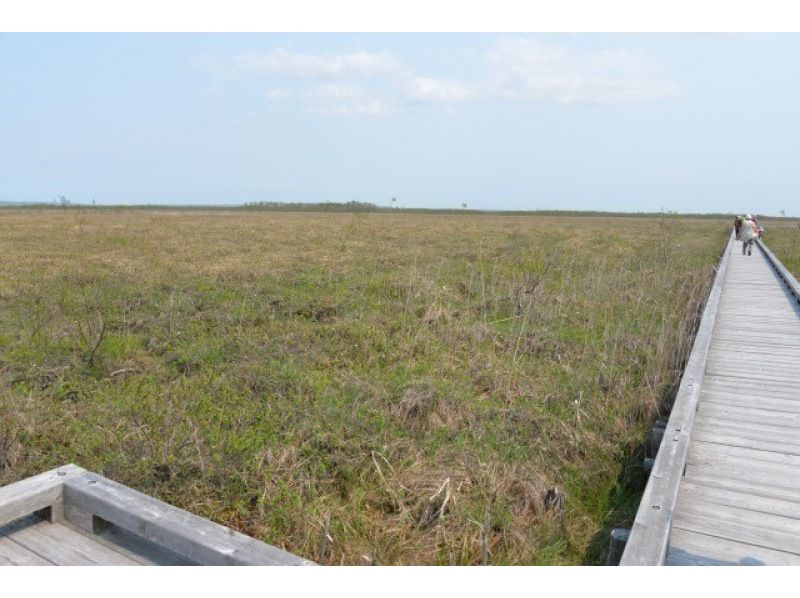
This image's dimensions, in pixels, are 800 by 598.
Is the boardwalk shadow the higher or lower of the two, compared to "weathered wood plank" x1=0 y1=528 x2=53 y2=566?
lower

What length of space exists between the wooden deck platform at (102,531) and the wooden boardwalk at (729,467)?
1.71m

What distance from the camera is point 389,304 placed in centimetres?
1019

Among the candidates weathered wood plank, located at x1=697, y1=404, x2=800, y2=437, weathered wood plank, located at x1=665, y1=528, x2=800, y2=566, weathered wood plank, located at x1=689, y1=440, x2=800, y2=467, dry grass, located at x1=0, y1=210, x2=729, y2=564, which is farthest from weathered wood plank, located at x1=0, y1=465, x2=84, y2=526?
weathered wood plank, located at x1=697, y1=404, x2=800, y2=437

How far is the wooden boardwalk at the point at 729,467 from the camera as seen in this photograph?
3.29 meters

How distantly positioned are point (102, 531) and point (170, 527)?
0.52m

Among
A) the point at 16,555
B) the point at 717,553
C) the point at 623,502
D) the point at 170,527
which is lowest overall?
the point at 623,502

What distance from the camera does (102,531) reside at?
9.51ft

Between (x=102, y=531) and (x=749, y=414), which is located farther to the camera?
(x=749, y=414)

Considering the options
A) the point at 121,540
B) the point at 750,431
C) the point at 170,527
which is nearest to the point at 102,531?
the point at 121,540

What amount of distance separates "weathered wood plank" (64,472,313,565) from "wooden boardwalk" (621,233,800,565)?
1592 millimetres

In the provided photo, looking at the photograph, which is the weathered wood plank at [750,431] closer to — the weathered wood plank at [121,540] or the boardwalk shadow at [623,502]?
the boardwalk shadow at [623,502]

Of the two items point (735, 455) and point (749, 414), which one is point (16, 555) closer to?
point (735, 455)

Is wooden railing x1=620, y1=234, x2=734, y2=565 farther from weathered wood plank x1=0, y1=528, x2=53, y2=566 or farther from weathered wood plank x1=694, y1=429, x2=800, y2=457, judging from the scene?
weathered wood plank x1=0, y1=528, x2=53, y2=566

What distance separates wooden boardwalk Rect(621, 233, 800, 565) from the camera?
3295 millimetres
